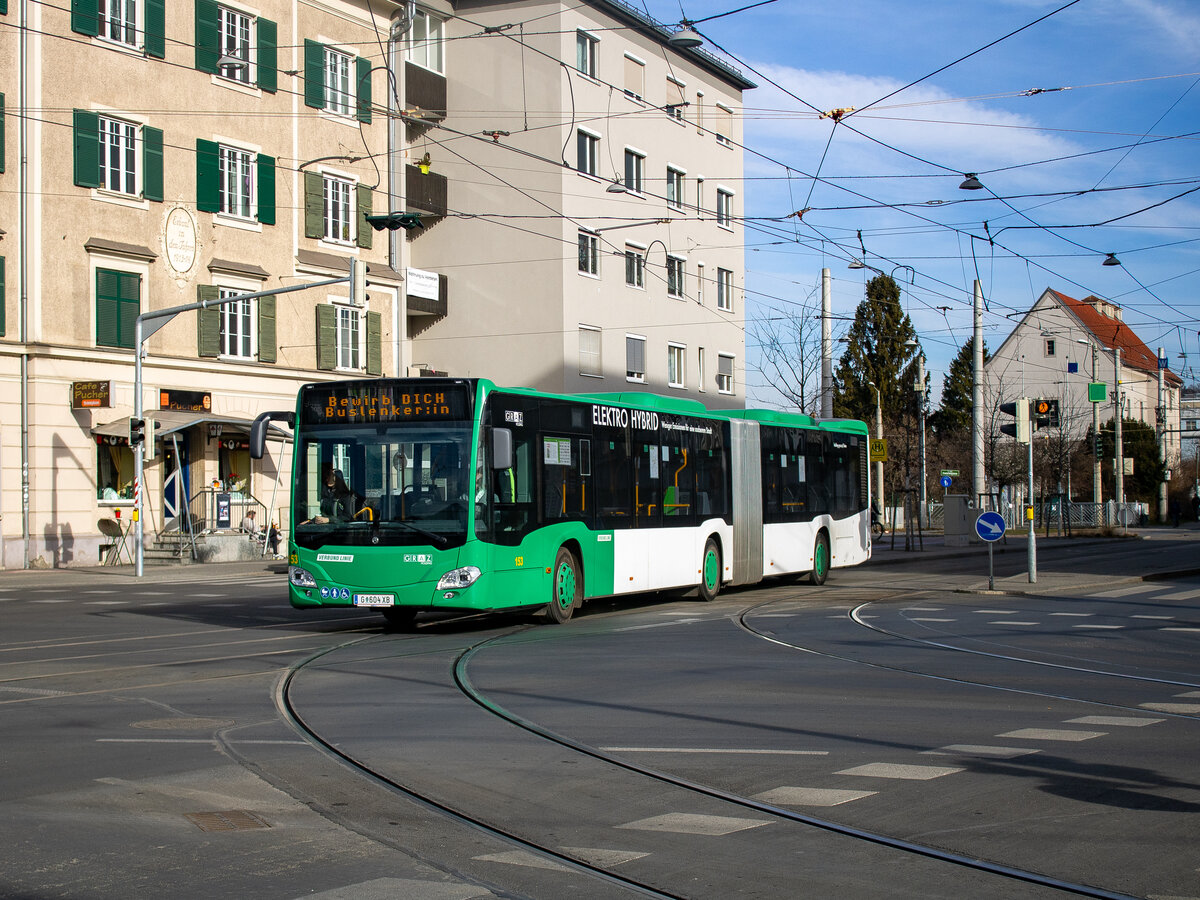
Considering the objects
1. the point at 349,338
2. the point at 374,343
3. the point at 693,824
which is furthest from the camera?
the point at 374,343

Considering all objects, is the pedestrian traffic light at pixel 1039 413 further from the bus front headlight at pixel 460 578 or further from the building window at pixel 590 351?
the building window at pixel 590 351

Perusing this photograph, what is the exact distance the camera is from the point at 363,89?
131ft

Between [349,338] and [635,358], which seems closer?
[349,338]

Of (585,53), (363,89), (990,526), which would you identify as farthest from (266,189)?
(990,526)

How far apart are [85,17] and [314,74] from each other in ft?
24.7

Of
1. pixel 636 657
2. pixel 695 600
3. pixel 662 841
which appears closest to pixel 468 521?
pixel 636 657

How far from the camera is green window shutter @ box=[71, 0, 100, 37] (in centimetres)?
3153

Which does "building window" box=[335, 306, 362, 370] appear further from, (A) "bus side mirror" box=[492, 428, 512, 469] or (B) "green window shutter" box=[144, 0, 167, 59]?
(A) "bus side mirror" box=[492, 428, 512, 469]

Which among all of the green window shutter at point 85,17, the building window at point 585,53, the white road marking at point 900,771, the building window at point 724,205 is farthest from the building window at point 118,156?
the white road marking at point 900,771

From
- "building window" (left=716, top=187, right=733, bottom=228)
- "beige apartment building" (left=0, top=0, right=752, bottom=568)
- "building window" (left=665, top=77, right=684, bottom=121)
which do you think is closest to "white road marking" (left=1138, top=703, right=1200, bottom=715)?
"beige apartment building" (left=0, top=0, right=752, bottom=568)

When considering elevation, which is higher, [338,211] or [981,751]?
[338,211]

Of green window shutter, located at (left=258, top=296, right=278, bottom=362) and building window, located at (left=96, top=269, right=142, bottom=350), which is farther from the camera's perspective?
green window shutter, located at (left=258, top=296, right=278, bottom=362)

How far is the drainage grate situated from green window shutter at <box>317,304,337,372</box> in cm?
3231

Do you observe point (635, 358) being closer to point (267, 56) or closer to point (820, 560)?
point (267, 56)
